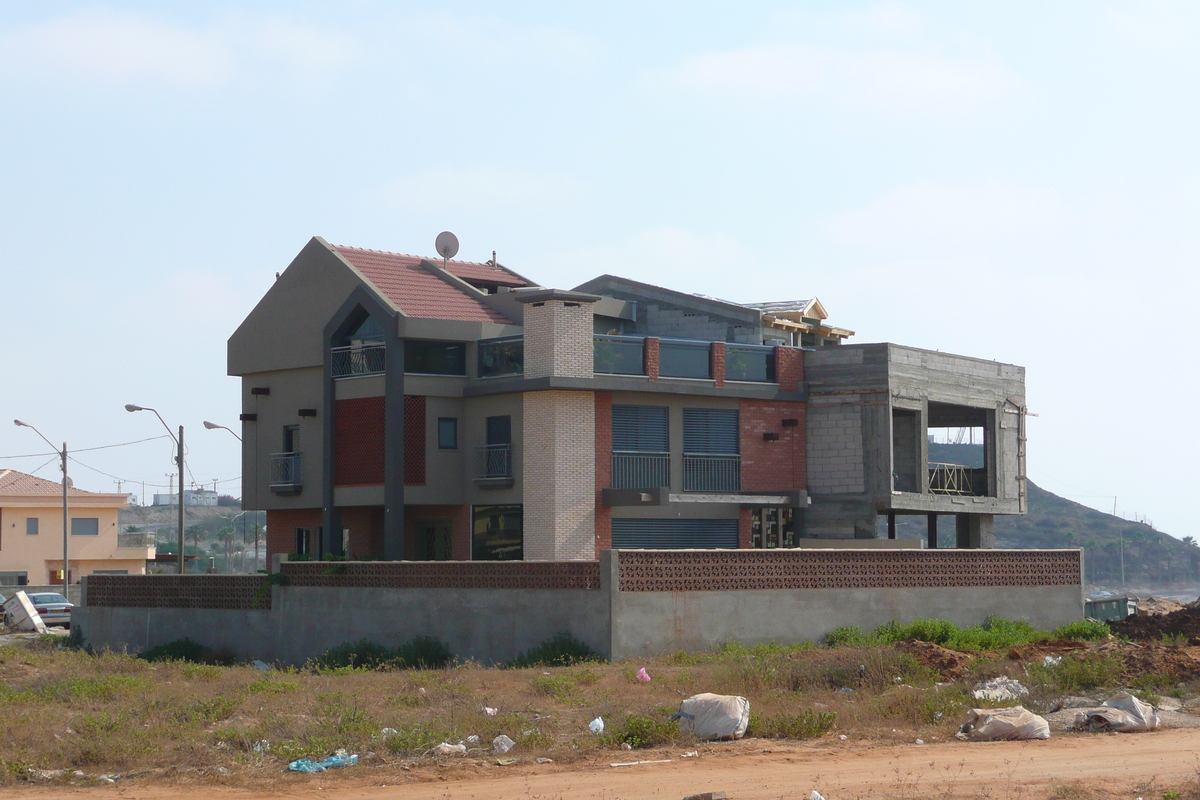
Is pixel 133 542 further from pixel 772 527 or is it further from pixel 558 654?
pixel 558 654

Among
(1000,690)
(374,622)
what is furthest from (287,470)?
(1000,690)

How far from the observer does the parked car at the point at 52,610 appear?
1941 inches

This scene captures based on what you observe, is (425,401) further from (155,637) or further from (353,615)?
(155,637)

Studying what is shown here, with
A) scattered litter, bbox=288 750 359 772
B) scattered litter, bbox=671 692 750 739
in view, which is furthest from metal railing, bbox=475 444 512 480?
scattered litter, bbox=288 750 359 772

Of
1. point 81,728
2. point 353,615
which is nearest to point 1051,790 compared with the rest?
point 81,728

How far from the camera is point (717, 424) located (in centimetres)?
3894

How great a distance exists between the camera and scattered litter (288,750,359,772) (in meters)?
16.0

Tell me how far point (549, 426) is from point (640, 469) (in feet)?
9.87

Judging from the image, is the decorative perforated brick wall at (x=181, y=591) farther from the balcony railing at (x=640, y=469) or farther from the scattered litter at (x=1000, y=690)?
the scattered litter at (x=1000, y=690)

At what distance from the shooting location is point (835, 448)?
1570 inches

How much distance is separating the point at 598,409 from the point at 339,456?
25.3 ft

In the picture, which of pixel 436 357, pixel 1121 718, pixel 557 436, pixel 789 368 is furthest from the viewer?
pixel 789 368

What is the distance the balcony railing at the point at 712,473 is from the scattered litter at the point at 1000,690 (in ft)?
54.2

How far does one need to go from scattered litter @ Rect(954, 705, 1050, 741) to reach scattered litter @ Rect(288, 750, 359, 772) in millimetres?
7989
